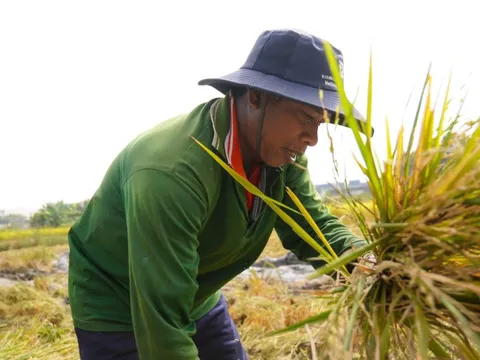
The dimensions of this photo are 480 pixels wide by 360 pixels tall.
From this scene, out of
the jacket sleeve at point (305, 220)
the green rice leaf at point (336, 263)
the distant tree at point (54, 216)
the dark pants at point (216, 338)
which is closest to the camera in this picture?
the green rice leaf at point (336, 263)

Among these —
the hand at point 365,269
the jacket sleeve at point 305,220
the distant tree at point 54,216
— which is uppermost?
the hand at point 365,269

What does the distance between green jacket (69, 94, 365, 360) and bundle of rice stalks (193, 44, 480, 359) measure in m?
0.49

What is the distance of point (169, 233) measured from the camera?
1.27 metres

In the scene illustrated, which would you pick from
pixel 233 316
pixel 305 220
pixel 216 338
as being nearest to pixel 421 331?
pixel 305 220

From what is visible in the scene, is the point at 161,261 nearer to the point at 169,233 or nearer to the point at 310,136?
the point at 169,233

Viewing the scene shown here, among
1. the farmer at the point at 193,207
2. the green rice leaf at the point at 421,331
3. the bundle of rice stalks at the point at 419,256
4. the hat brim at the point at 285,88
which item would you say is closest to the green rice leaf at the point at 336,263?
the bundle of rice stalks at the point at 419,256

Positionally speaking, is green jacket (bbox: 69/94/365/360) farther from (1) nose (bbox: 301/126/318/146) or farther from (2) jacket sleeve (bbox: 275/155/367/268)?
(1) nose (bbox: 301/126/318/146)

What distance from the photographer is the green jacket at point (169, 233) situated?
126 cm

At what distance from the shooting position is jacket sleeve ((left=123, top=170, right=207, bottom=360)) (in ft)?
4.11

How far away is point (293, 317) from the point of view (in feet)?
10.5

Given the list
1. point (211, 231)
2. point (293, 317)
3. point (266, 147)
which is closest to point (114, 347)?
point (211, 231)

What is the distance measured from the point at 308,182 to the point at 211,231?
0.51m

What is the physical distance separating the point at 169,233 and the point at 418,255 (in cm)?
64

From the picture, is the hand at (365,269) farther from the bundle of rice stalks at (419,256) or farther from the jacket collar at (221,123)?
the jacket collar at (221,123)
